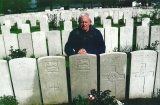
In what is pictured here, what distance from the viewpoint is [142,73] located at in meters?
4.89

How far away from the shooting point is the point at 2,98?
484 centimetres

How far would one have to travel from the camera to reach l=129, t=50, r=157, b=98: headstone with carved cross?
4703 millimetres

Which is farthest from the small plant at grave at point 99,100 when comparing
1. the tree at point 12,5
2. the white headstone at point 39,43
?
the tree at point 12,5

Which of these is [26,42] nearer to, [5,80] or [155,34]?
[5,80]

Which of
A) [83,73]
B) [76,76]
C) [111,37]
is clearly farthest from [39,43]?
[83,73]

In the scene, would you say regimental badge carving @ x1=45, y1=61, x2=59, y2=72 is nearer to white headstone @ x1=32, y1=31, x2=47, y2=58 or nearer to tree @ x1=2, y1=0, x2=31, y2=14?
white headstone @ x1=32, y1=31, x2=47, y2=58

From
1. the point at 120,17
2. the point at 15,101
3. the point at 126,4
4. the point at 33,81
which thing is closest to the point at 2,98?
the point at 15,101

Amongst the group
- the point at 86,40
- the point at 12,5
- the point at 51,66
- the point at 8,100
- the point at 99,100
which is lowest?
the point at 8,100

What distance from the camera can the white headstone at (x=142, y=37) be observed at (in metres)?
8.52

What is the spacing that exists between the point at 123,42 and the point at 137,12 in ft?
43.9

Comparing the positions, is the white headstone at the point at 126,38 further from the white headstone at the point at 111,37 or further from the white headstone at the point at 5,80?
the white headstone at the point at 5,80

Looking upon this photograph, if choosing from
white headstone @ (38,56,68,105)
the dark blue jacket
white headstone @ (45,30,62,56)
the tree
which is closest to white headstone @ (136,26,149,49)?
white headstone @ (45,30,62,56)

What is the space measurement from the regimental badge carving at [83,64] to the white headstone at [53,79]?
14.2 inches

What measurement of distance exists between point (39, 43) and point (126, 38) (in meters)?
3.85
